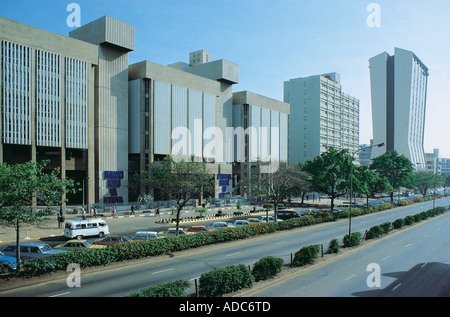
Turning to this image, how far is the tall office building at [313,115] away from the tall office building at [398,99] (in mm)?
34661

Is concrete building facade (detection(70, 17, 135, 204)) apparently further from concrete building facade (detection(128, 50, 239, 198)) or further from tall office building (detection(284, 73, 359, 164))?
tall office building (detection(284, 73, 359, 164))

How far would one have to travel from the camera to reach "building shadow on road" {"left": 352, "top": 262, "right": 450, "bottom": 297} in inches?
610

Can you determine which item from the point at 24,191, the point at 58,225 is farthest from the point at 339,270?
the point at 58,225

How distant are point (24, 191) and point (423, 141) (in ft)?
643

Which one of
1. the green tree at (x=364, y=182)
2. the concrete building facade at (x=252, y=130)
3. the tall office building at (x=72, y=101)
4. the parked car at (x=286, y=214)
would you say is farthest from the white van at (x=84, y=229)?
the concrete building facade at (x=252, y=130)

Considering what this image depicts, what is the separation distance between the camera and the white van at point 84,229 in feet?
101

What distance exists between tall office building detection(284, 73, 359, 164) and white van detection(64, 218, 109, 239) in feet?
288

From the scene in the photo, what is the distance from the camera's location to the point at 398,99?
152125mm

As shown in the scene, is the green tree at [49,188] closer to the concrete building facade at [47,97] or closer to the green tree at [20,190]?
the green tree at [20,190]

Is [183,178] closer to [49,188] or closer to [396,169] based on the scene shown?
[49,188]

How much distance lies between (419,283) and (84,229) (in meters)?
27.3

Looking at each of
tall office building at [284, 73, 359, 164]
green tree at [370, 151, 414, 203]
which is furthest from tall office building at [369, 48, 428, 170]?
green tree at [370, 151, 414, 203]
